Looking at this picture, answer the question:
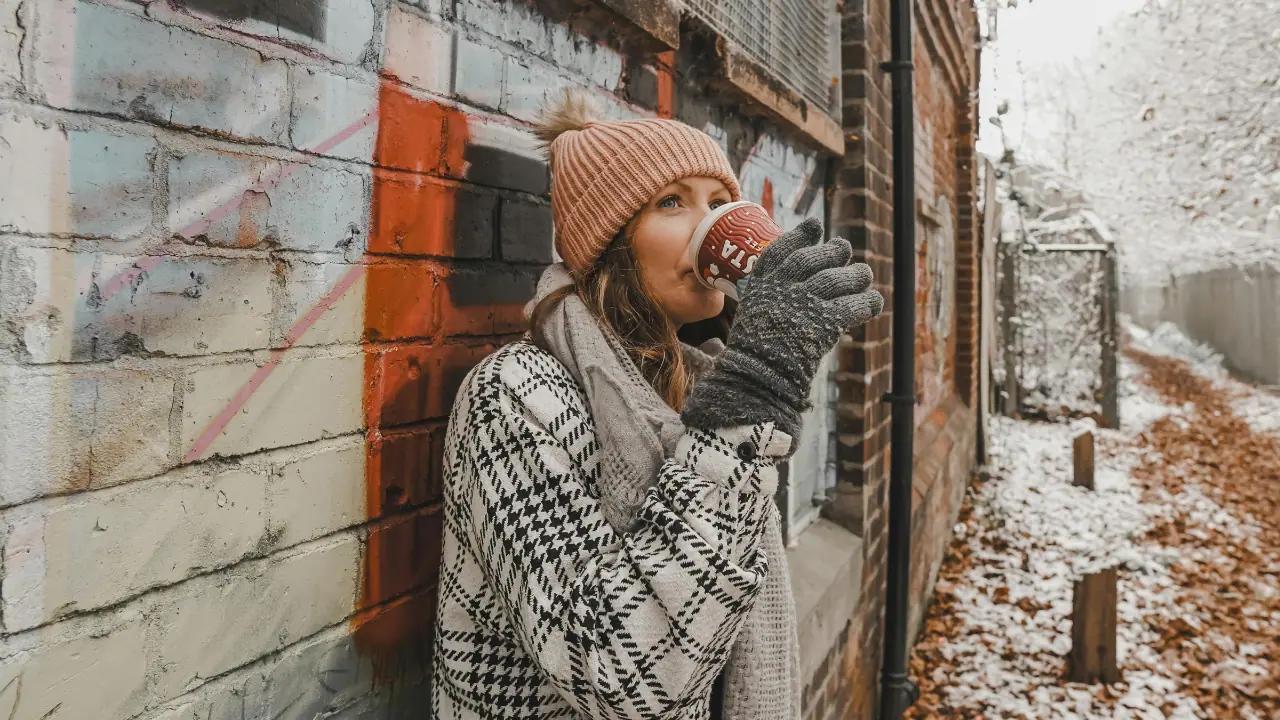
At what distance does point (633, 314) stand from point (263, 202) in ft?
2.09

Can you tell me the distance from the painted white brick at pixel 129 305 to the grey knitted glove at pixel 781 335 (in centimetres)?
64

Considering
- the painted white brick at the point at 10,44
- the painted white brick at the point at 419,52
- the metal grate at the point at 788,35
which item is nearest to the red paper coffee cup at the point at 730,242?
the painted white brick at the point at 419,52

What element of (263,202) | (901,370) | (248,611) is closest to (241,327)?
(263,202)

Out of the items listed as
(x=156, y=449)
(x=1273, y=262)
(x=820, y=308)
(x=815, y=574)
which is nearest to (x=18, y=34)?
(x=156, y=449)

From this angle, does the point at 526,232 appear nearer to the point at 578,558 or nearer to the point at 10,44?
the point at 578,558

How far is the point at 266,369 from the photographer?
1.04m

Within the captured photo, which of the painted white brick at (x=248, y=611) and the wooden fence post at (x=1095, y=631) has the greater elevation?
the painted white brick at (x=248, y=611)

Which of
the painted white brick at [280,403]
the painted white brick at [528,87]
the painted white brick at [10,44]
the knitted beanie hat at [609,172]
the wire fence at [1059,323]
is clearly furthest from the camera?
the wire fence at [1059,323]

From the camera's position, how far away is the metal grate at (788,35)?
238 centimetres

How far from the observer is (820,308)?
1080 millimetres

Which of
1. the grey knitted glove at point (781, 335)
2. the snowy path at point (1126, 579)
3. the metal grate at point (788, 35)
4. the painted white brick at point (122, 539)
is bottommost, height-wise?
the snowy path at point (1126, 579)

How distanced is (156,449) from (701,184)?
0.99 meters

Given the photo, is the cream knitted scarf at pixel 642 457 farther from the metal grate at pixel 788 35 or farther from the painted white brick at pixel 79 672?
the metal grate at pixel 788 35

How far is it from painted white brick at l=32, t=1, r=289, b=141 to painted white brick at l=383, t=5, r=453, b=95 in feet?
0.74
